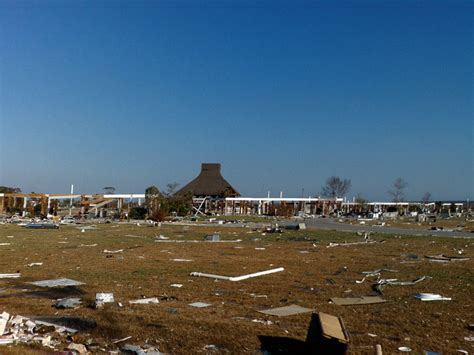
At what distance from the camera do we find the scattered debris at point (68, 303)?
24.3ft

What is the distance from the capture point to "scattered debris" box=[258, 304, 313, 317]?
723 cm

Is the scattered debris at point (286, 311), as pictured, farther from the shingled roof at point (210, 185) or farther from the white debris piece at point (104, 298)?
the shingled roof at point (210, 185)

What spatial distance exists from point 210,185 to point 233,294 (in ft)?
228

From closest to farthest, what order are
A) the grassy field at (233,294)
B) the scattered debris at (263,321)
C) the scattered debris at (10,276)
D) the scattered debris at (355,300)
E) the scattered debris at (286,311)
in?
the grassy field at (233,294), the scattered debris at (263,321), the scattered debris at (286,311), the scattered debris at (355,300), the scattered debris at (10,276)

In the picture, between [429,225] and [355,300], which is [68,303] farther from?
[429,225]

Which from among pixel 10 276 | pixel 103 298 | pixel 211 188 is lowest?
pixel 10 276

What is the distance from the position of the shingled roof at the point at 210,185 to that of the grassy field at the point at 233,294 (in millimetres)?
56217

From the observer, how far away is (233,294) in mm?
8867

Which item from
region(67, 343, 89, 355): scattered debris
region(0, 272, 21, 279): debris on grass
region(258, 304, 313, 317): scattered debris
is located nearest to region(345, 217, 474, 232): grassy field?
region(258, 304, 313, 317): scattered debris

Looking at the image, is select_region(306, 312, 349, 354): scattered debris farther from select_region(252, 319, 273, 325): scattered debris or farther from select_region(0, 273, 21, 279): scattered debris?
select_region(0, 273, 21, 279): scattered debris

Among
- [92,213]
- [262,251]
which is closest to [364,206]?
[92,213]

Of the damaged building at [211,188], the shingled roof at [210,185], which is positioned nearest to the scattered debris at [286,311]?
the damaged building at [211,188]

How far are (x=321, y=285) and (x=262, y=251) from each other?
6.86m

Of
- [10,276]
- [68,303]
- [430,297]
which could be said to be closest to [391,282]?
[430,297]
